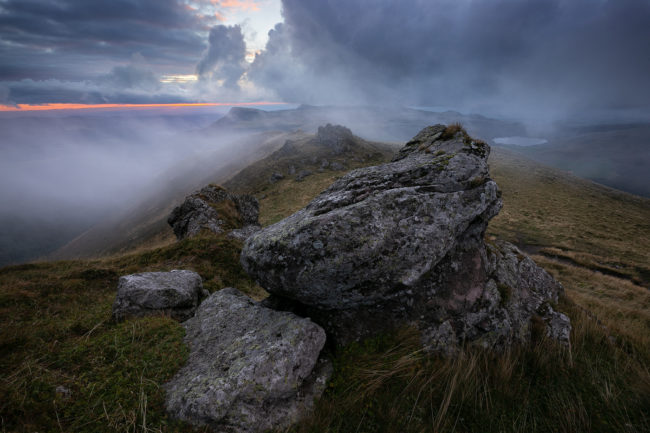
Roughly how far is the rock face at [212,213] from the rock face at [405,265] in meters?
13.0

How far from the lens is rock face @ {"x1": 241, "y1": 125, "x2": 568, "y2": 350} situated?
5.79m

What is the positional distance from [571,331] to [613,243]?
3787 centimetres

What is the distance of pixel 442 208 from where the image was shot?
668 centimetres

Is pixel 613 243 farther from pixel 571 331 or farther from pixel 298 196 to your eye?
pixel 298 196

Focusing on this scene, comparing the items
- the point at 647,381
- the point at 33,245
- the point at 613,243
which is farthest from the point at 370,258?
the point at 33,245

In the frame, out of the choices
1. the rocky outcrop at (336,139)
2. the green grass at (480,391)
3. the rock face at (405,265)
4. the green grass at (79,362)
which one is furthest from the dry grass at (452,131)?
the rocky outcrop at (336,139)

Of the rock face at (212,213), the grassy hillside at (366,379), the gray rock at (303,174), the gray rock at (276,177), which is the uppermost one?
the grassy hillside at (366,379)

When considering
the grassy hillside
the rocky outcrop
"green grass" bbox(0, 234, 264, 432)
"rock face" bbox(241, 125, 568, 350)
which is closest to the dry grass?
"rock face" bbox(241, 125, 568, 350)

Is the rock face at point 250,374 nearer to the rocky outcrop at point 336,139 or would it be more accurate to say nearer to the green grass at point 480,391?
the green grass at point 480,391

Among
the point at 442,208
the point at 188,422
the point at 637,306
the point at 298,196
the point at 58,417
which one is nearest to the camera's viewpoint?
the point at 58,417

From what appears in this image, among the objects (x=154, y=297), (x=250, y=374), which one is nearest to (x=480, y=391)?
(x=250, y=374)

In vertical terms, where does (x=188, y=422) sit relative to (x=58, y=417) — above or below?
below

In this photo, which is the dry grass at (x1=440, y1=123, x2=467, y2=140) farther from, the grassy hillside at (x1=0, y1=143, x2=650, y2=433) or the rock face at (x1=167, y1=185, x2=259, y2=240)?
the rock face at (x1=167, y1=185, x2=259, y2=240)

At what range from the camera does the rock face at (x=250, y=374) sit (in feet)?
14.4
